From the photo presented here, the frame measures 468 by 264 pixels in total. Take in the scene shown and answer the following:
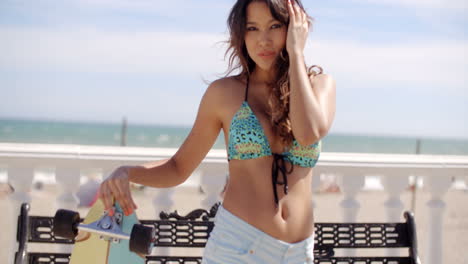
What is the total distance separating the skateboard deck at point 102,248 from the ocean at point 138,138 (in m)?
36.5

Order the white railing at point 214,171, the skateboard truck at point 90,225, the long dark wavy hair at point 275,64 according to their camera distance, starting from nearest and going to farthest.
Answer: the skateboard truck at point 90,225 < the long dark wavy hair at point 275,64 < the white railing at point 214,171

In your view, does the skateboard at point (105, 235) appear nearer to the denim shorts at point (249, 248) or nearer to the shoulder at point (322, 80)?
the denim shorts at point (249, 248)

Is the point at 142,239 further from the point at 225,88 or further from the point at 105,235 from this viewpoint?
the point at 225,88

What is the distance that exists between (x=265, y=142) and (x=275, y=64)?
35 centimetres

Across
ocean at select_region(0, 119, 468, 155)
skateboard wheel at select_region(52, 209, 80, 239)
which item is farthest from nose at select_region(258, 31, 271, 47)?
ocean at select_region(0, 119, 468, 155)

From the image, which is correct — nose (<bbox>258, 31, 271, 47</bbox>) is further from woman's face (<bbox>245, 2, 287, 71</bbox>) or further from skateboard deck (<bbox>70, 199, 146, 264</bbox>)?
skateboard deck (<bbox>70, 199, 146, 264</bbox>)

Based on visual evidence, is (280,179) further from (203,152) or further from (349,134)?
(349,134)

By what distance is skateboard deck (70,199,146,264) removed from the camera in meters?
2.23

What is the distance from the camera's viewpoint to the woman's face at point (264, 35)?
93.4 inches

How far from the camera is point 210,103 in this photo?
8.25 ft

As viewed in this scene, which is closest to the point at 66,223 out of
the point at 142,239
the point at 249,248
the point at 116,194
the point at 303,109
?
the point at 116,194

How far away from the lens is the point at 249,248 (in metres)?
2.19

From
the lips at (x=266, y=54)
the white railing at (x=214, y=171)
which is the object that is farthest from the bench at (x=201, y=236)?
the lips at (x=266, y=54)

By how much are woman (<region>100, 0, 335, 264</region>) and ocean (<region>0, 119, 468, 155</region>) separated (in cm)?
3642
